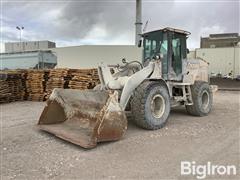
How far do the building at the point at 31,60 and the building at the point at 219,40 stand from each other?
697 inches

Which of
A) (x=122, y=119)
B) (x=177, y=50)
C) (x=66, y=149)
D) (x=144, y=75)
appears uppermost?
(x=177, y=50)

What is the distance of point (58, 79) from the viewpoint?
1392cm

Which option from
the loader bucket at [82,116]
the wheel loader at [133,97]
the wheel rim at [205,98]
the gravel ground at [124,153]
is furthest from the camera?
the wheel rim at [205,98]

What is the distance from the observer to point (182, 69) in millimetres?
9102

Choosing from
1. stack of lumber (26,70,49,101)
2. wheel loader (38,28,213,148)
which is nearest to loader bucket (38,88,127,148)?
wheel loader (38,28,213,148)

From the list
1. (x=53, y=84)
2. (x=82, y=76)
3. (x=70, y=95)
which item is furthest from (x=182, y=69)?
(x=53, y=84)

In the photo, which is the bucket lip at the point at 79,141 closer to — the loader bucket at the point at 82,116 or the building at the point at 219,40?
the loader bucket at the point at 82,116

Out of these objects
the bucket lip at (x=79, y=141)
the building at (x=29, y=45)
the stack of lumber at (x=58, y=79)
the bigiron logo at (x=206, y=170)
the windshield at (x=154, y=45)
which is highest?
the building at (x=29, y=45)

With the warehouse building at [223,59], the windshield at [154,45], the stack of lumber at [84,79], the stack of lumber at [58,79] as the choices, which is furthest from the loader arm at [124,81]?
the warehouse building at [223,59]

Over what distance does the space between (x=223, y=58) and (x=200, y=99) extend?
2030 cm

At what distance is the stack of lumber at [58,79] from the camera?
13.9 m

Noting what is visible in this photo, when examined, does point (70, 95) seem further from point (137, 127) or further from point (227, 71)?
point (227, 71)

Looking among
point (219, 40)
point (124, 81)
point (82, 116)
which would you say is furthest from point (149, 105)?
point (219, 40)

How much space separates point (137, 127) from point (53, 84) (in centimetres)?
740
